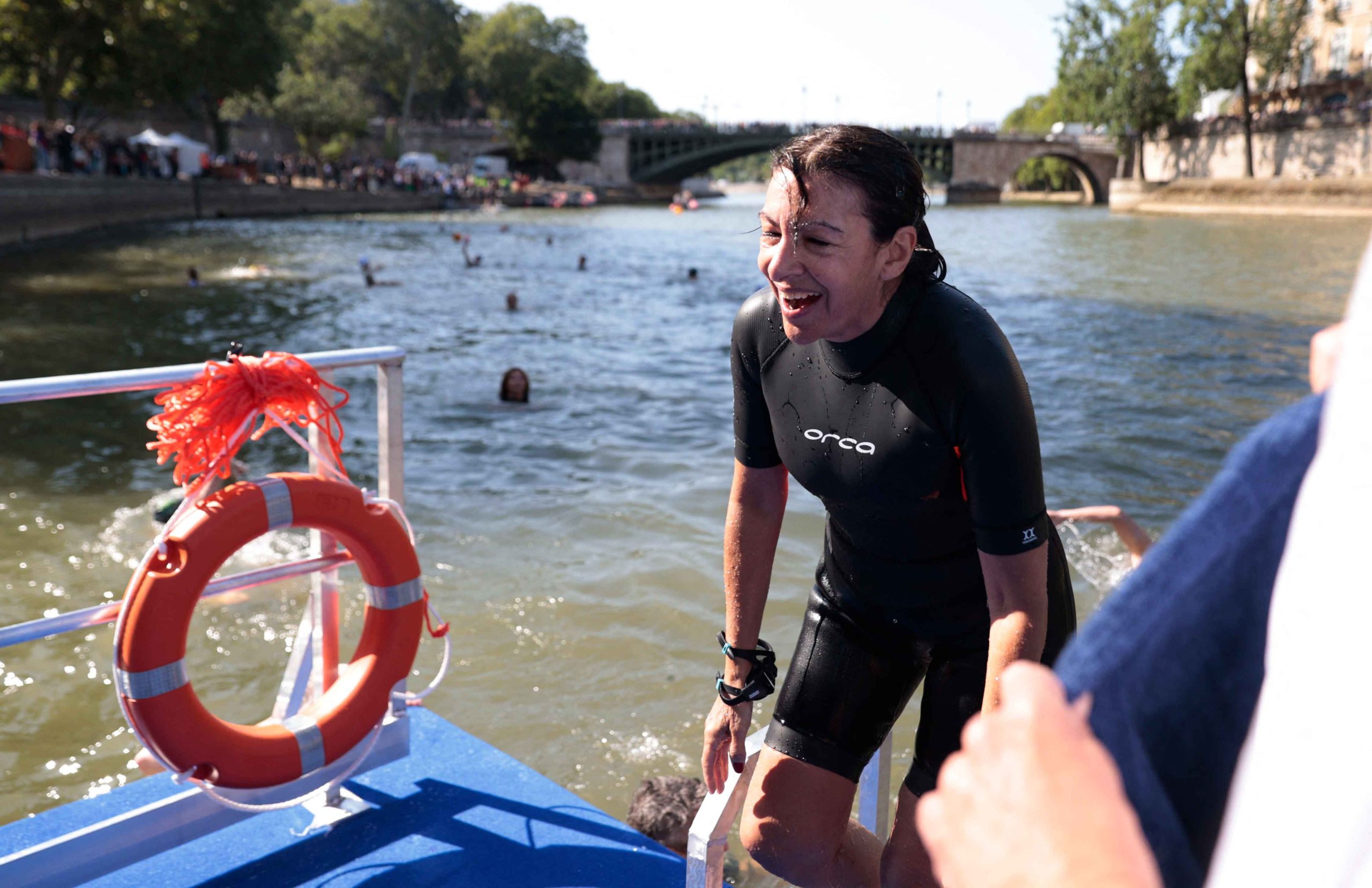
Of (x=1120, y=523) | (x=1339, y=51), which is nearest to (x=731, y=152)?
(x=1339, y=51)

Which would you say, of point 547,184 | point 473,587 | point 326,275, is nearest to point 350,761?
point 473,587

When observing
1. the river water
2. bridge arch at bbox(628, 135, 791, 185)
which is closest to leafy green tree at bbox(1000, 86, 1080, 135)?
bridge arch at bbox(628, 135, 791, 185)

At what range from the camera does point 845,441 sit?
96.0 inches

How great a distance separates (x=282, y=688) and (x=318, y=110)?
6790 centimetres

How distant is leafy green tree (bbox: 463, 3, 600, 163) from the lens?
84000 mm

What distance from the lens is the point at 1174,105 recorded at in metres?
69.8

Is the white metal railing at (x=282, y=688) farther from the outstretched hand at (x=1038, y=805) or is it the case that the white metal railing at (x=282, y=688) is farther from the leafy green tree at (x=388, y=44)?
the leafy green tree at (x=388, y=44)

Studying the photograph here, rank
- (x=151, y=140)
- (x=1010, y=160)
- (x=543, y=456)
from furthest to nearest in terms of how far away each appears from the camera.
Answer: (x=1010, y=160) < (x=151, y=140) < (x=543, y=456)

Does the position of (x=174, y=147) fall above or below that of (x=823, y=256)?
above

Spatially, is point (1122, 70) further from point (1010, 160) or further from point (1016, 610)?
point (1016, 610)

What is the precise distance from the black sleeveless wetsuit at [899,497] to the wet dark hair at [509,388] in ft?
32.2

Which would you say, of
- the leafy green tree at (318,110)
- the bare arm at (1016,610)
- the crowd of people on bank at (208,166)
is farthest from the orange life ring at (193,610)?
the leafy green tree at (318,110)

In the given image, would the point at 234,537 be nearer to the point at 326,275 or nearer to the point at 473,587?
the point at 473,587

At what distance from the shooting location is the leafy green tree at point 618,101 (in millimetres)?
113938
